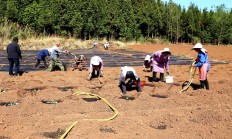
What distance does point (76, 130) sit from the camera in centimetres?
594

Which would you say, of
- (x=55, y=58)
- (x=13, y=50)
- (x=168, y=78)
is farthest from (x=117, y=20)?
(x=168, y=78)

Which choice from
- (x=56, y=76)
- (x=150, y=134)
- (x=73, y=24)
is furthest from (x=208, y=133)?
(x=73, y=24)

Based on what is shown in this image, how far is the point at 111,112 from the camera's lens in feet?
24.1

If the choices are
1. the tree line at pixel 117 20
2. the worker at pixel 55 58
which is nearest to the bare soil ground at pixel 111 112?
the worker at pixel 55 58

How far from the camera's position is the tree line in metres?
37.4

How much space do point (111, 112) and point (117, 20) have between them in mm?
35409

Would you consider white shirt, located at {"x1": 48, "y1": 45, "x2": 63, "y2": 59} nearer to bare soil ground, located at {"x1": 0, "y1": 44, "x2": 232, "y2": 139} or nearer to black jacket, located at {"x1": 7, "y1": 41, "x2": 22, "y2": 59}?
black jacket, located at {"x1": 7, "y1": 41, "x2": 22, "y2": 59}

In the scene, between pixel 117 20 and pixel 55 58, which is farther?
pixel 117 20

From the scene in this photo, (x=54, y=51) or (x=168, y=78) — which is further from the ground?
(x=54, y=51)

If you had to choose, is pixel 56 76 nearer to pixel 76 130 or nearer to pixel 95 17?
pixel 76 130

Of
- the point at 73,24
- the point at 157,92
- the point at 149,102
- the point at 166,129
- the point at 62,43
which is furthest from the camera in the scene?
the point at 73,24

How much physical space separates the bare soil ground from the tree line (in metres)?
24.6

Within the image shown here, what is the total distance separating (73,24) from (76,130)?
32.8m

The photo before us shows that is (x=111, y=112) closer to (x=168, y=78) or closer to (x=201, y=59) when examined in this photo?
(x=201, y=59)
